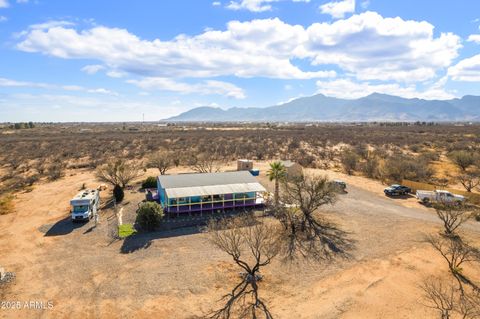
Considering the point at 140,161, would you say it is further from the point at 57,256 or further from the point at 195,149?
the point at 57,256

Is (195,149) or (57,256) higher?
(195,149)

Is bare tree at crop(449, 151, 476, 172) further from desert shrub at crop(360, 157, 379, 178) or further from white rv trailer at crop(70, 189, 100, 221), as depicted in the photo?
white rv trailer at crop(70, 189, 100, 221)

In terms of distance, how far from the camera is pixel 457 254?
22.3 m

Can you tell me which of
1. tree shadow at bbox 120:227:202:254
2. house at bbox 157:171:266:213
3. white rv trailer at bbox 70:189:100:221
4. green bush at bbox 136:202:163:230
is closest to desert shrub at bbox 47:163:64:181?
white rv trailer at bbox 70:189:100:221

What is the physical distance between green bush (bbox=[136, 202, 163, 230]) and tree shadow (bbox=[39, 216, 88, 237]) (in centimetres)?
671

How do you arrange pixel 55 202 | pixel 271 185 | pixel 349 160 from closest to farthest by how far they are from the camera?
pixel 55 202 → pixel 271 185 → pixel 349 160

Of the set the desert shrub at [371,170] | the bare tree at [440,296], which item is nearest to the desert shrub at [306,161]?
the desert shrub at [371,170]

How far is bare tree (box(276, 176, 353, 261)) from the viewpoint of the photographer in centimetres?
2428

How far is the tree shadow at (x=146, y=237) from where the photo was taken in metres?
25.1

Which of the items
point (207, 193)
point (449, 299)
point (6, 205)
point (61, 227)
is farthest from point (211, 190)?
point (6, 205)

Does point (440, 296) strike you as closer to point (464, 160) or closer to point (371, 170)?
point (371, 170)

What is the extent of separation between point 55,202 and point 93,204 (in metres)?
8.93

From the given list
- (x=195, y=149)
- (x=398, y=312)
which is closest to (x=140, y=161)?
(x=195, y=149)

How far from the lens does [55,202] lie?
1464 inches
